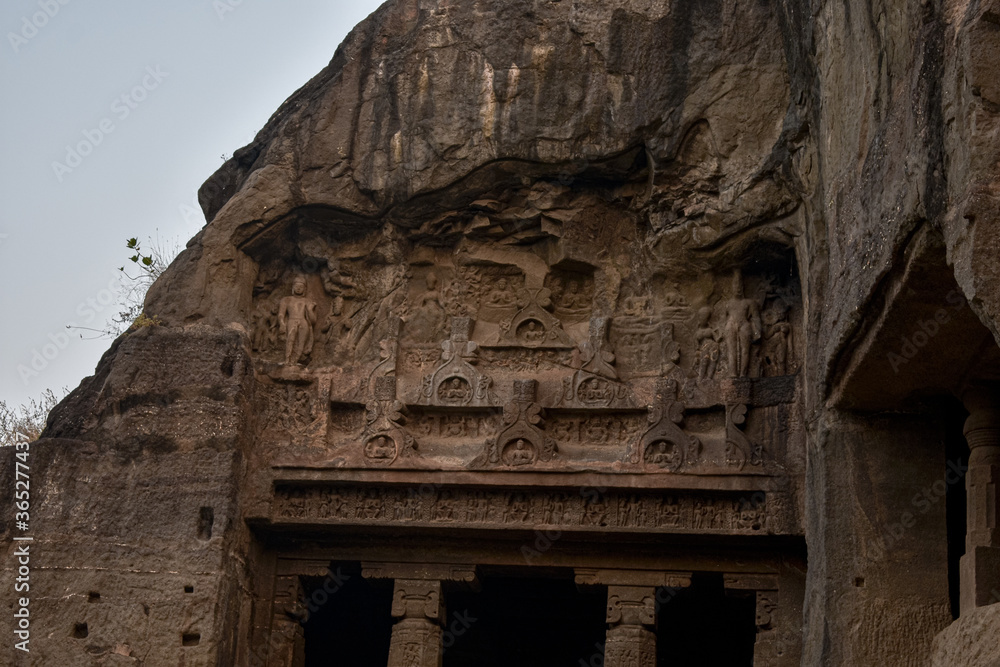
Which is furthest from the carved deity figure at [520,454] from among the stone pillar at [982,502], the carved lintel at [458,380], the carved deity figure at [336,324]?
the stone pillar at [982,502]

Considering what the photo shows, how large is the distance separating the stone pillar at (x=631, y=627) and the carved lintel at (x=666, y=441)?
40.9 inches

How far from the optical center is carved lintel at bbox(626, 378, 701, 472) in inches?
426

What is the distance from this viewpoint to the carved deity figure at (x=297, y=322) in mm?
11852

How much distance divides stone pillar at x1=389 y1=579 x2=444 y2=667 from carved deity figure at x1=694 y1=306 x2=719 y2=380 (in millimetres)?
2782

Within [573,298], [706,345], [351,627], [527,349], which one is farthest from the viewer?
[351,627]

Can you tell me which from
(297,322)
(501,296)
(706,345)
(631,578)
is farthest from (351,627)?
(706,345)

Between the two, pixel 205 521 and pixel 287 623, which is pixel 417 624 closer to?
pixel 287 623

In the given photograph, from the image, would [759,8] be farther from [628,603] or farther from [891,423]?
[628,603]

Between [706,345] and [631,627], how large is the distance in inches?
92.7

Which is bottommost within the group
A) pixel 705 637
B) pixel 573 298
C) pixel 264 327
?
pixel 705 637

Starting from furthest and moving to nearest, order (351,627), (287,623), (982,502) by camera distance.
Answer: (351,627) → (287,623) → (982,502)

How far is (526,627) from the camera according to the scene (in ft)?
45.9

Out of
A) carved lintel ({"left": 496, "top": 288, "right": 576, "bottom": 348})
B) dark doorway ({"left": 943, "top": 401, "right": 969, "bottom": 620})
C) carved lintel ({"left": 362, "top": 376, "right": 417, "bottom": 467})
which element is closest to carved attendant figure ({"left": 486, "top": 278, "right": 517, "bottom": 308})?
carved lintel ({"left": 496, "top": 288, "right": 576, "bottom": 348})

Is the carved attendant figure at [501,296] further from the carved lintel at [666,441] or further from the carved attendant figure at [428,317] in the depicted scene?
the carved lintel at [666,441]
